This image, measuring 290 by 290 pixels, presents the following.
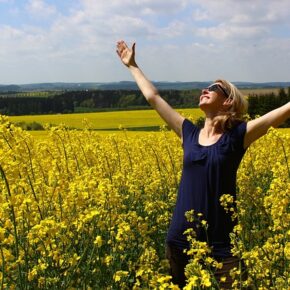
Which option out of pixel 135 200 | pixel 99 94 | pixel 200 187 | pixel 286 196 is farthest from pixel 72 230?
pixel 99 94

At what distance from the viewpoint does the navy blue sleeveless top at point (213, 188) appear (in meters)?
3.18

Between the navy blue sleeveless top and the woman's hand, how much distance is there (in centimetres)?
114

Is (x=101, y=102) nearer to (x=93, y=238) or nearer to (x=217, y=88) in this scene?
(x=93, y=238)

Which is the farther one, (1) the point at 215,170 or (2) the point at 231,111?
(2) the point at 231,111

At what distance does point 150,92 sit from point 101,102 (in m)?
47.4

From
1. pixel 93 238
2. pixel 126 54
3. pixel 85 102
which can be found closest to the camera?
pixel 93 238

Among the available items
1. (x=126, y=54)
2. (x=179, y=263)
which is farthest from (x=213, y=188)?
(x=126, y=54)

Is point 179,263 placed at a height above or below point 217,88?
below

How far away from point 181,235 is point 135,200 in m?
2.24

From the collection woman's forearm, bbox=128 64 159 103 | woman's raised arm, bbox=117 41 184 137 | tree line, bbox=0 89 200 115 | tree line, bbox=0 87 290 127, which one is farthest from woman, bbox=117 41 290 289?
tree line, bbox=0 89 200 115

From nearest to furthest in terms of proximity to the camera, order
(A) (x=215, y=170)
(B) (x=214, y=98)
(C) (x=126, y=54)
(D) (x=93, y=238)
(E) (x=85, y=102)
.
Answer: (A) (x=215, y=170) < (B) (x=214, y=98) < (D) (x=93, y=238) < (C) (x=126, y=54) < (E) (x=85, y=102)

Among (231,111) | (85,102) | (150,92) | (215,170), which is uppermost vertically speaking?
(150,92)

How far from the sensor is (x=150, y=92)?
12.4 ft

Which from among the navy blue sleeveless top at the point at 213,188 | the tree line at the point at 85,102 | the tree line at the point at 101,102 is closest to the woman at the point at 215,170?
the navy blue sleeveless top at the point at 213,188
